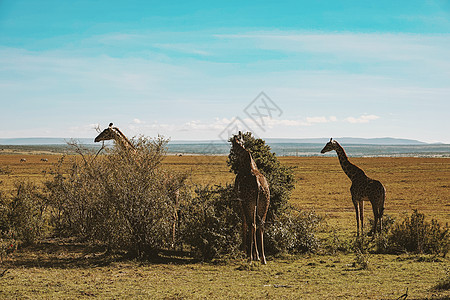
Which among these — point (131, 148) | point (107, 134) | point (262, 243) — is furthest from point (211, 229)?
point (107, 134)

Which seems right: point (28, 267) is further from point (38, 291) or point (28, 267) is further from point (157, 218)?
point (157, 218)

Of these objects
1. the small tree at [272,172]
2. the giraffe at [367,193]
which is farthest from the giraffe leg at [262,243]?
the giraffe at [367,193]

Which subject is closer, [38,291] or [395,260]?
[38,291]

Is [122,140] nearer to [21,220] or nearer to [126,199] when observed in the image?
[126,199]

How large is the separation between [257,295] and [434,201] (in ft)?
84.9

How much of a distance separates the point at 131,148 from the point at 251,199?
4.78 meters

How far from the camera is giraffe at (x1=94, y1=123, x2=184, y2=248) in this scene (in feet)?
43.1

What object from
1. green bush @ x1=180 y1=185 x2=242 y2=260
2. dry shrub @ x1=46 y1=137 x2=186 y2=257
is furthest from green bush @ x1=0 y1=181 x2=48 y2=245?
green bush @ x1=180 y1=185 x2=242 y2=260

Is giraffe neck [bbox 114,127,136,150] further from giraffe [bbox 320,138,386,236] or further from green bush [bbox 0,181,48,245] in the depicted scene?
giraffe [bbox 320,138,386,236]

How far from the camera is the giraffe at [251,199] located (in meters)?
11.7

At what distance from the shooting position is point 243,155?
1211cm

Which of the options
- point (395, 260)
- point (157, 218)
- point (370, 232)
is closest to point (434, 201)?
point (370, 232)

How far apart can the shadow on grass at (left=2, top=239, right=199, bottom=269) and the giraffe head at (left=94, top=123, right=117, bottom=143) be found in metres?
3.90

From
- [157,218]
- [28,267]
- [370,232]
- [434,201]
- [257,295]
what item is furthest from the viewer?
[434,201]
